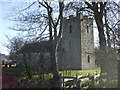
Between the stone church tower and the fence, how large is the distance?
132mm

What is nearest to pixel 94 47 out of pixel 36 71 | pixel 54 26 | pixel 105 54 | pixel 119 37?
pixel 105 54

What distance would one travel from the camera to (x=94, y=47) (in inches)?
68.1

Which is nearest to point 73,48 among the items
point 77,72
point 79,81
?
point 77,72

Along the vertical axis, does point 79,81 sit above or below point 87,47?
below

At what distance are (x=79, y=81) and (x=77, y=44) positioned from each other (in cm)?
43

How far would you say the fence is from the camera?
170cm

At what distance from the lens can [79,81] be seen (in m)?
1.71

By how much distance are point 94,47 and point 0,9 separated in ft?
3.74

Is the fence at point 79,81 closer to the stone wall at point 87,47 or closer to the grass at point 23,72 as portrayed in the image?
the grass at point 23,72

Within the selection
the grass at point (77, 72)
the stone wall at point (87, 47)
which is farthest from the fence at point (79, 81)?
the stone wall at point (87, 47)

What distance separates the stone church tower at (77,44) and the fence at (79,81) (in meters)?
0.13

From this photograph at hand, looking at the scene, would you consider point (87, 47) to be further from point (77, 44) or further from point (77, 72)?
point (77, 72)

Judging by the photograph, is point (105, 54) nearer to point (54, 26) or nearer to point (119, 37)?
point (119, 37)

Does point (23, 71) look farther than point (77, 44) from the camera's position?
Yes
